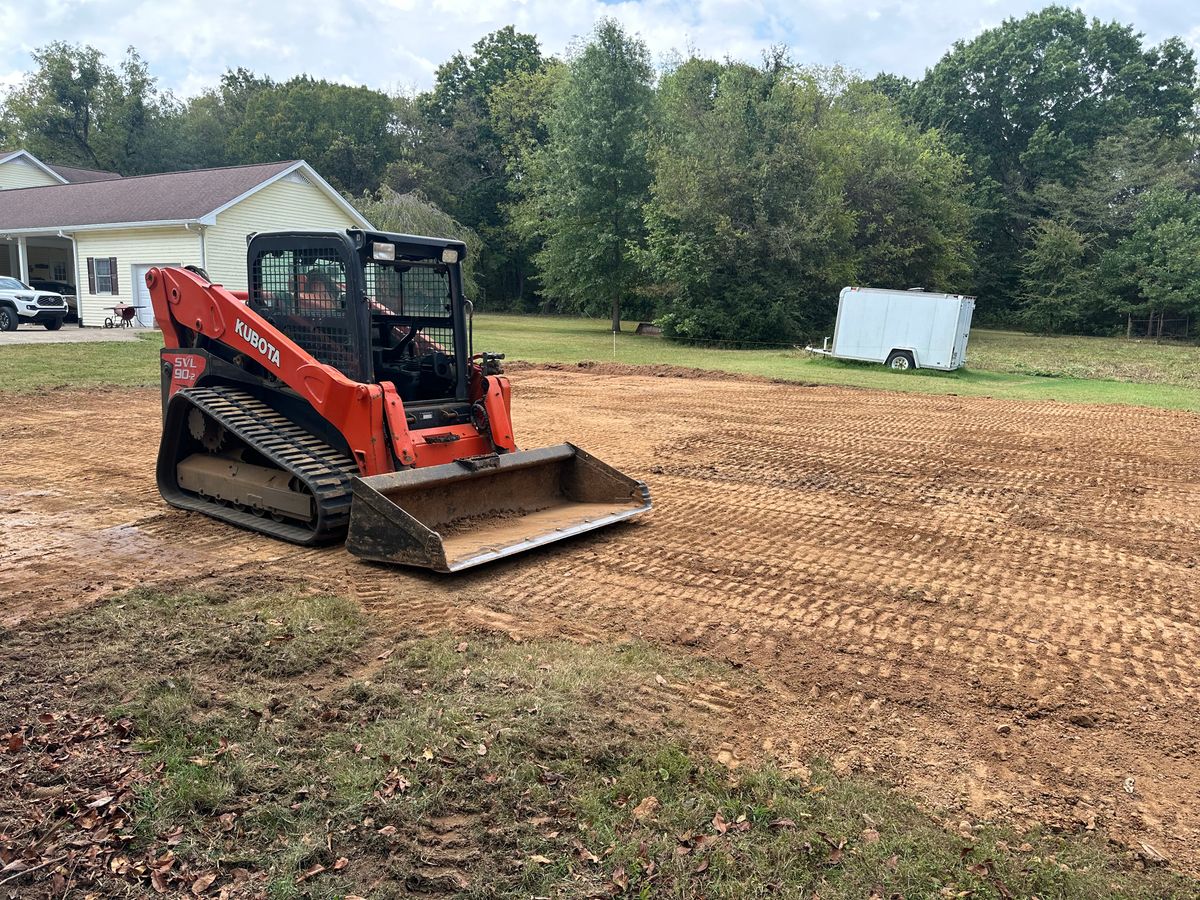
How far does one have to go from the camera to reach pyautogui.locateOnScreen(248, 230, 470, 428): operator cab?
251 inches

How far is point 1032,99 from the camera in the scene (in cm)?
5097

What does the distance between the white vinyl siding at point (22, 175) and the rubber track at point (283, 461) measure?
33544 millimetres

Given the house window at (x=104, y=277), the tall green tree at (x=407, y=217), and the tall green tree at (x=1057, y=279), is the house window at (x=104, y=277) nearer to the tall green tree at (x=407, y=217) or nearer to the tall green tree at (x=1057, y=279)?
the tall green tree at (x=407, y=217)

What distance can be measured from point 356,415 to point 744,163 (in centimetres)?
2454

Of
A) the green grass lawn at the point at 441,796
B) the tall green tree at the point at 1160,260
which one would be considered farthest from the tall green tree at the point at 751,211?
the green grass lawn at the point at 441,796

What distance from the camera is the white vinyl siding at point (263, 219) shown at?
84.2ft

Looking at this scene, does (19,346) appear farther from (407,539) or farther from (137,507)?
(407,539)

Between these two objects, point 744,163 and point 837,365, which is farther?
point 744,163

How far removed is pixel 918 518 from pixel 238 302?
226 inches

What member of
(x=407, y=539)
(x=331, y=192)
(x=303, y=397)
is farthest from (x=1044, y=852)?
(x=331, y=192)

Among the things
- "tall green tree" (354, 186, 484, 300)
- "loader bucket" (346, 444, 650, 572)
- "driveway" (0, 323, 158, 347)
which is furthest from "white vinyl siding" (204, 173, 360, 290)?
"loader bucket" (346, 444, 650, 572)

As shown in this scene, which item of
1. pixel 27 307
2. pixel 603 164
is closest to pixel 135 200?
pixel 27 307

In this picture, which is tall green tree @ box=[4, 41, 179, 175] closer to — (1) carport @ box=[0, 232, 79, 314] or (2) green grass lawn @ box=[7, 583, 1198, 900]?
(1) carport @ box=[0, 232, 79, 314]

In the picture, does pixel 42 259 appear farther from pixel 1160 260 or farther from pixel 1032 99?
pixel 1032 99
